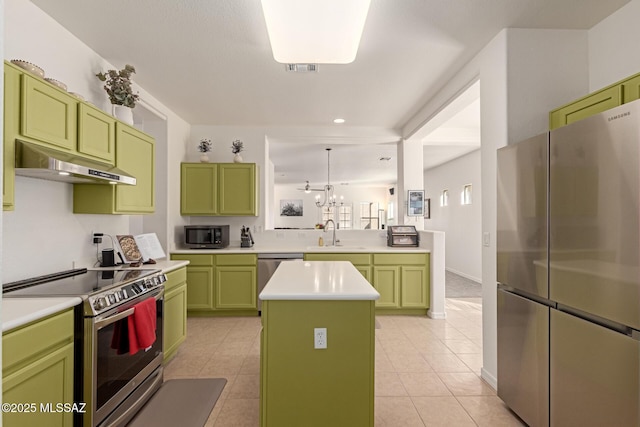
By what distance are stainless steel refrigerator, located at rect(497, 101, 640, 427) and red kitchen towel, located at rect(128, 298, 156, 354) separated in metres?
2.38

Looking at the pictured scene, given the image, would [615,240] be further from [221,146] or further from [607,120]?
[221,146]

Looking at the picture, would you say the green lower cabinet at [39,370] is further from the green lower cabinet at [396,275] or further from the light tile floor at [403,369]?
the green lower cabinet at [396,275]

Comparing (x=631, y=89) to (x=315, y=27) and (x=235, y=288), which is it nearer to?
(x=315, y=27)

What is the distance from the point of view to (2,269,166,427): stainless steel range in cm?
181

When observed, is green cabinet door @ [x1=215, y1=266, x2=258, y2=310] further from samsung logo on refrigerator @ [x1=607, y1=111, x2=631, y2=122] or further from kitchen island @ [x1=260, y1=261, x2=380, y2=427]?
samsung logo on refrigerator @ [x1=607, y1=111, x2=631, y2=122]

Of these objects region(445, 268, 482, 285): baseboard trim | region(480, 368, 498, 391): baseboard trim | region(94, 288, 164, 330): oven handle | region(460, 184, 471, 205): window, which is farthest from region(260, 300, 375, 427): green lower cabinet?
region(460, 184, 471, 205): window

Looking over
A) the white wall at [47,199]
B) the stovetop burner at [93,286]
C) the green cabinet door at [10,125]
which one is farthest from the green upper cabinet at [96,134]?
the stovetop burner at [93,286]

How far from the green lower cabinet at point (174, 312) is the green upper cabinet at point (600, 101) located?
315 cm

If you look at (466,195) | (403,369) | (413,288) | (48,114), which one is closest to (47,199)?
(48,114)

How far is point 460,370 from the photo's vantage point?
2.90 m

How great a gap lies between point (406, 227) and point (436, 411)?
9.12ft

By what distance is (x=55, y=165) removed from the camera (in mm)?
1814

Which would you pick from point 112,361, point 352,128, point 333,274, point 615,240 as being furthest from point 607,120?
point 352,128

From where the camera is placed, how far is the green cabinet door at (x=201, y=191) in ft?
14.9
